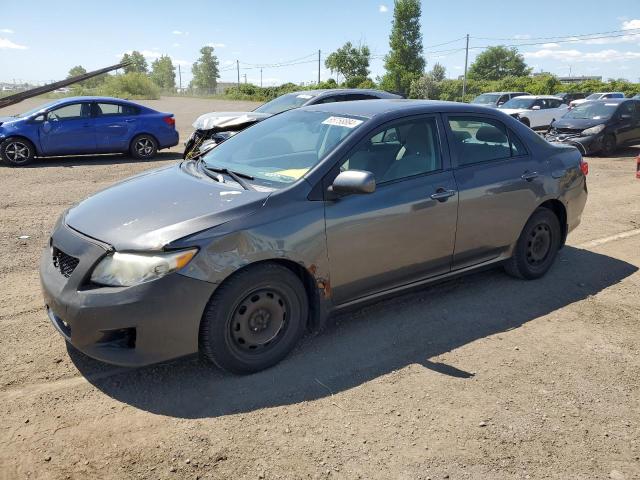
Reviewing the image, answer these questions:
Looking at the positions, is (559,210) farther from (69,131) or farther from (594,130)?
(594,130)

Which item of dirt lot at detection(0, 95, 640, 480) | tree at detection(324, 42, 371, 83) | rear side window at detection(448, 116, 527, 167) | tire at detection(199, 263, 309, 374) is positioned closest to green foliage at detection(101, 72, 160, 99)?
tree at detection(324, 42, 371, 83)

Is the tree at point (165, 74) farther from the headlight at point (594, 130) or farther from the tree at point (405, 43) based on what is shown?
the headlight at point (594, 130)

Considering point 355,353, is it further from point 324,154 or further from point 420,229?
point 324,154

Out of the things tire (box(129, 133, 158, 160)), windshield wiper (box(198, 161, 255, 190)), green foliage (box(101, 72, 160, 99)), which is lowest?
tire (box(129, 133, 158, 160))

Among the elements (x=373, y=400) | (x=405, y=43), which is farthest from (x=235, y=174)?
(x=405, y=43)

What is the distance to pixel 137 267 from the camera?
3.04 metres

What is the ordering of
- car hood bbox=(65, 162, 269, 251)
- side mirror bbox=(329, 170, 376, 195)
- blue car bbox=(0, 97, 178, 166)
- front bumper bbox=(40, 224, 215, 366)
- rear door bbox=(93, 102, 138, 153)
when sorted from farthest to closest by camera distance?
rear door bbox=(93, 102, 138, 153), blue car bbox=(0, 97, 178, 166), side mirror bbox=(329, 170, 376, 195), car hood bbox=(65, 162, 269, 251), front bumper bbox=(40, 224, 215, 366)

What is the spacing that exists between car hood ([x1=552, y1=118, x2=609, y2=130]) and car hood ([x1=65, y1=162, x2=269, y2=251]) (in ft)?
44.5

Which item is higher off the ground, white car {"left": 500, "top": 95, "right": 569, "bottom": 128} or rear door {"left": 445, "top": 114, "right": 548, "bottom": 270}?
white car {"left": 500, "top": 95, "right": 569, "bottom": 128}

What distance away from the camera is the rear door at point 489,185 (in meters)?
4.39

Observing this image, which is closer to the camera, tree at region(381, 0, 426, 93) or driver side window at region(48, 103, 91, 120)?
driver side window at region(48, 103, 91, 120)

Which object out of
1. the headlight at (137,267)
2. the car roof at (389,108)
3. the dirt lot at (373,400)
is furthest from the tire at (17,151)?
the headlight at (137,267)

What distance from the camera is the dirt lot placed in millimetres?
2721

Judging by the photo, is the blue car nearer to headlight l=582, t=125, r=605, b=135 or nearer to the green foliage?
headlight l=582, t=125, r=605, b=135
